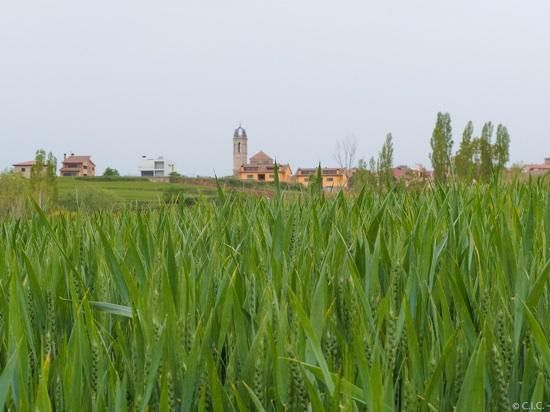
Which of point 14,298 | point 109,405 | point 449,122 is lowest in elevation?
point 109,405

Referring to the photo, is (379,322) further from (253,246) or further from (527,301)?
(253,246)

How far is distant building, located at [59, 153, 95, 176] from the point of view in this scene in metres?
99.9

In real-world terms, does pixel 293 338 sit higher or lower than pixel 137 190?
higher

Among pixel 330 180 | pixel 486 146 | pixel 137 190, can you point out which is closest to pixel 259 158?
pixel 137 190

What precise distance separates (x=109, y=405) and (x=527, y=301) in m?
0.61

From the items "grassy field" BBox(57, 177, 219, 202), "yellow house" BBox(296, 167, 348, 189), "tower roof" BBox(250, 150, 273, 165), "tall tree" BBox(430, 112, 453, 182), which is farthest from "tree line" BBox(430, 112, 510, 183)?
"tower roof" BBox(250, 150, 273, 165)

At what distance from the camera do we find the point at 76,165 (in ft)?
329

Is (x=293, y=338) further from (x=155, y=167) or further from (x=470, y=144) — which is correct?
(x=155, y=167)

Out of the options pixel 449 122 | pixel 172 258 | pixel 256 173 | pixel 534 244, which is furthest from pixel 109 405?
pixel 256 173

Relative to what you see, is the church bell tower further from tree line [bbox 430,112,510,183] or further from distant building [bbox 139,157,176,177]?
tree line [bbox 430,112,510,183]

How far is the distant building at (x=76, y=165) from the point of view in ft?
328

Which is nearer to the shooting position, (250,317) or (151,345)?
(151,345)

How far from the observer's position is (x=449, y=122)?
49.1 m

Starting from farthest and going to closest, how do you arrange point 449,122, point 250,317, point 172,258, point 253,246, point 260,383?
point 449,122, point 253,246, point 172,258, point 250,317, point 260,383
